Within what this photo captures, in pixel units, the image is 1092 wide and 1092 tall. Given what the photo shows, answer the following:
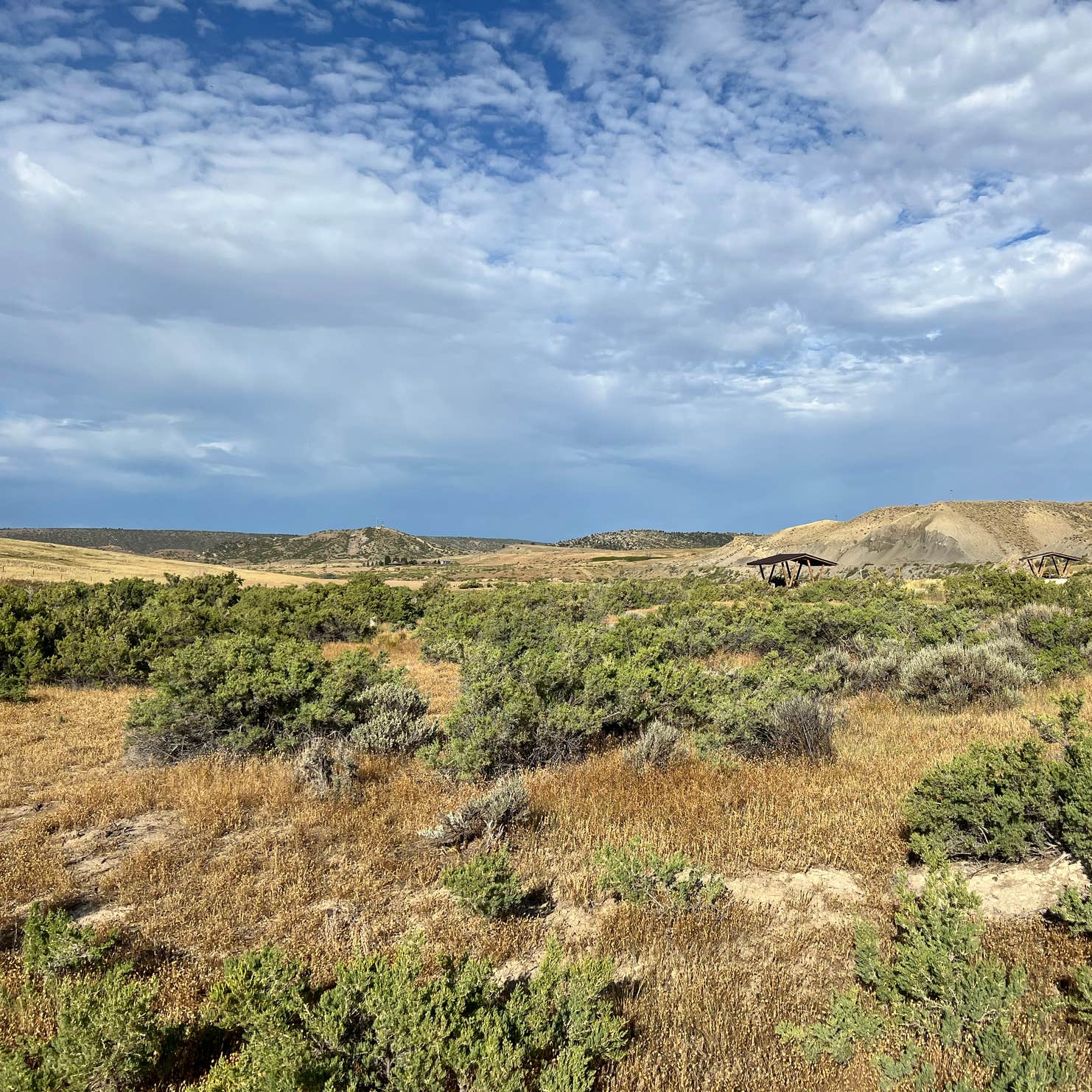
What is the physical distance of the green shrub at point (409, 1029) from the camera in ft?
7.88

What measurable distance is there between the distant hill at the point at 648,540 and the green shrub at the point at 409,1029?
14550 centimetres

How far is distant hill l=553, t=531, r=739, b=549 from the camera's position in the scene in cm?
15150

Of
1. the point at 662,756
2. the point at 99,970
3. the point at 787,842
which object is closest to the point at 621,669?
the point at 662,756

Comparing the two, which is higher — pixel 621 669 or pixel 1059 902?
pixel 621 669

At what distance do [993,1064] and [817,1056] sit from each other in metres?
0.73

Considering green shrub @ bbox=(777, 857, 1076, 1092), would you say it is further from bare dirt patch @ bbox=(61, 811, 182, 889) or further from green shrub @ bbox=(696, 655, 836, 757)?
bare dirt patch @ bbox=(61, 811, 182, 889)

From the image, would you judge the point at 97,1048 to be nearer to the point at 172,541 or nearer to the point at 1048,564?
the point at 1048,564

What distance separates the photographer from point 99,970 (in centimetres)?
347

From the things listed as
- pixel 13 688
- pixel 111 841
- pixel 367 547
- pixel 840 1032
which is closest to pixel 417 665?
pixel 13 688

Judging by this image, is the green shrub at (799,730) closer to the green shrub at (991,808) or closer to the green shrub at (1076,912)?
the green shrub at (991,808)

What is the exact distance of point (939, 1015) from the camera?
3.04 m

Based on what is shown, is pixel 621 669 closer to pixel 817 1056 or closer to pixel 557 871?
pixel 557 871

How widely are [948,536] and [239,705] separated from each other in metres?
69.2

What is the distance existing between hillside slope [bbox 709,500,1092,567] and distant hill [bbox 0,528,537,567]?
76.5 meters
